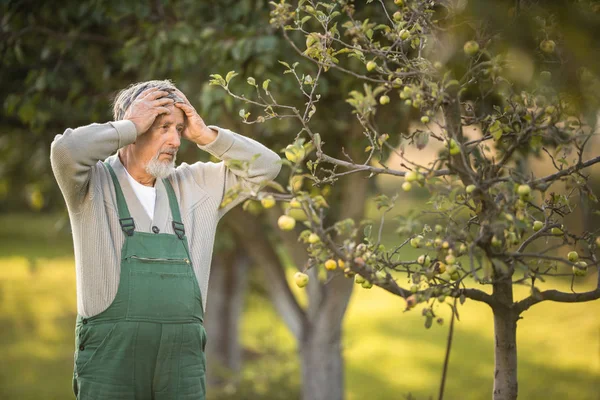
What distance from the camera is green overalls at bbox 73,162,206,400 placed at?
7.78 ft

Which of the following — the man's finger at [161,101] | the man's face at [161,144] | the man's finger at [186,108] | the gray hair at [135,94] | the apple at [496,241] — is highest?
the gray hair at [135,94]

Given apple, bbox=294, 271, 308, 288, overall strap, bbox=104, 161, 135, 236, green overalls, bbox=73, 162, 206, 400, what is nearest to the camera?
apple, bbox=294, 271, 308, 288

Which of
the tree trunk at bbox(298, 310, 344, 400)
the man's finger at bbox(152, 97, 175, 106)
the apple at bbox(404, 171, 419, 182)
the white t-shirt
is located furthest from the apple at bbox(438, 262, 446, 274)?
the tree trunk at bbox(298, 310, 344, 400)

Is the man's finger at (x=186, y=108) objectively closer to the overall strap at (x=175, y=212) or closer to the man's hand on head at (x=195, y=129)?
the man's hand on head at (x=195, y=129)

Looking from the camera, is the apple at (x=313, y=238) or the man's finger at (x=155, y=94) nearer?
the apple at (x=313, y=238)

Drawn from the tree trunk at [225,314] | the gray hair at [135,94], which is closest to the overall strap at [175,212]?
the gray hair at [135,94]

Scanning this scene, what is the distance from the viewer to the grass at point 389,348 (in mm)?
8617

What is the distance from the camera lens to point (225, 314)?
9422mm

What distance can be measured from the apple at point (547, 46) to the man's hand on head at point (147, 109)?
1.39 metres

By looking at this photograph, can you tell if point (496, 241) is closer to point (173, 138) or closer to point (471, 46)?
point (471, 46)

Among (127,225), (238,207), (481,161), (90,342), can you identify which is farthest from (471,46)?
(238,207)

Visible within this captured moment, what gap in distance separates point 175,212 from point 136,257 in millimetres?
249

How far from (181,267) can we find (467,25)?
130cm

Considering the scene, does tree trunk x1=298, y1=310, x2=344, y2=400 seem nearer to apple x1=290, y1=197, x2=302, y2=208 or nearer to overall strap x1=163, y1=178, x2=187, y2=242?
overall strap x1=163, y1=178, x2=187, y2=242
